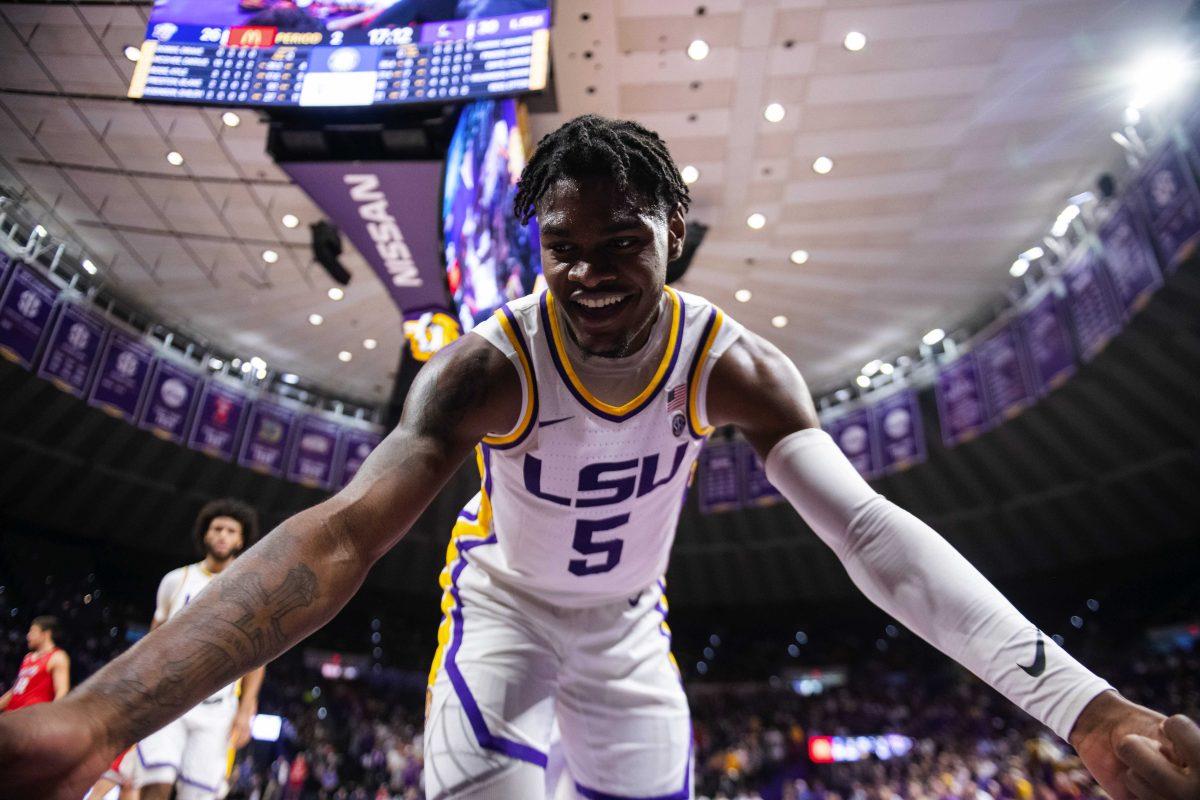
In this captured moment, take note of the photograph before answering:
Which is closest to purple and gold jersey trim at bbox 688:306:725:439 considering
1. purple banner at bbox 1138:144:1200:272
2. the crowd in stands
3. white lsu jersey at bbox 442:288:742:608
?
white lsu jersey at bbox 442:288:742:608

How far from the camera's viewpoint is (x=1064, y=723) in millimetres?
1168

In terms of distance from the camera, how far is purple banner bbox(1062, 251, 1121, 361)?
912 centimetres

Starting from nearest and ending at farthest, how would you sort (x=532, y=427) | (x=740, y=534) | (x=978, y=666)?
(x=978, y=666), (x=532, y=427), (x=740, y=534)

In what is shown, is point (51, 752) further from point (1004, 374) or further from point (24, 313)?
point (1004, 374)

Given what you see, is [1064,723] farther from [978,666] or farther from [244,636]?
[244,636]

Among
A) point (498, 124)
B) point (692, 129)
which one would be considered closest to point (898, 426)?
point (692, 129)

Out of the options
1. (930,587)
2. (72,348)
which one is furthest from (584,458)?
(72,348)

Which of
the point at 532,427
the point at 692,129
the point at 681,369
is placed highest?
the point at 692,129

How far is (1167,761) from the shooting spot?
0.95 metres

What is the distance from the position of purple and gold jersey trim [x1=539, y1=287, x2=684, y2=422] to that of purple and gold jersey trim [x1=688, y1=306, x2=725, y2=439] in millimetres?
59

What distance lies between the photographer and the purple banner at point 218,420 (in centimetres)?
1245

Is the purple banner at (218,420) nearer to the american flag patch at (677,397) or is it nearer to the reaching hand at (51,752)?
the american flag patch at (677,397)

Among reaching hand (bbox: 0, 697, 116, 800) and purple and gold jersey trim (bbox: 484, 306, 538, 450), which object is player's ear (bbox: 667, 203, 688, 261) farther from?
reaching hand (bbox: 0, 697, 116, 800)

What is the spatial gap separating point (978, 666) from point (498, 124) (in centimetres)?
509
